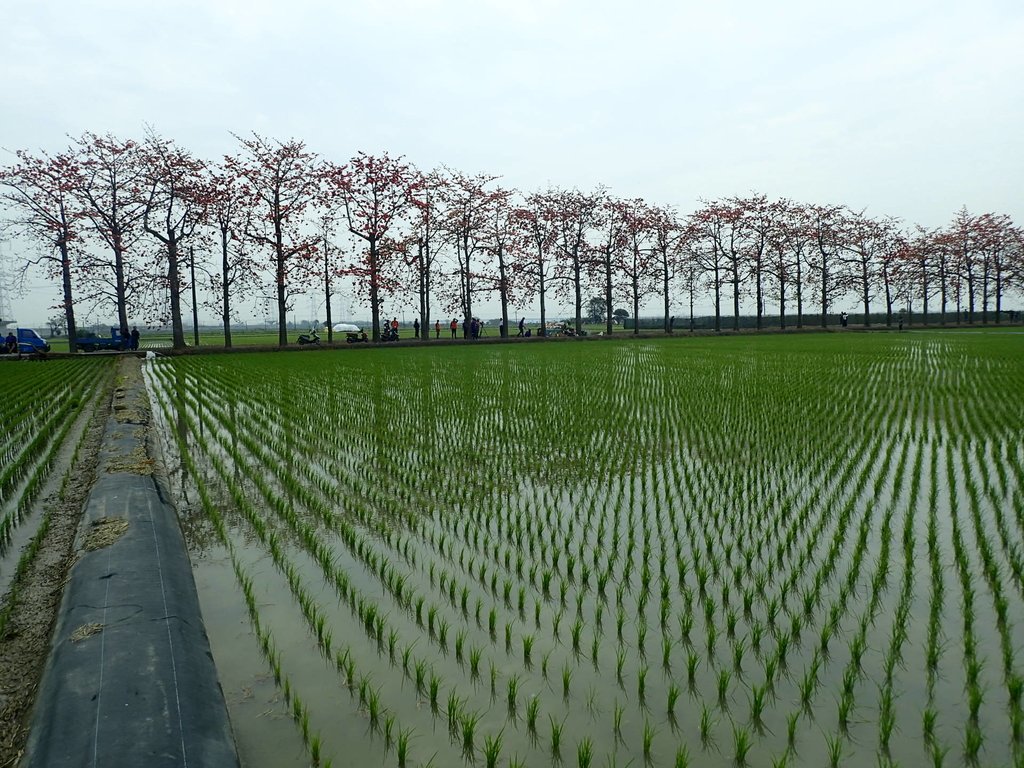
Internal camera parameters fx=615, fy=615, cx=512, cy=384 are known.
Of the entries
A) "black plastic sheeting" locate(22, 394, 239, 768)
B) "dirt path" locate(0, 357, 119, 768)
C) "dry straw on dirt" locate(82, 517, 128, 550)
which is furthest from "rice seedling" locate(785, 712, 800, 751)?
"dry straw on dirt" locate(82, 517, 128, 550)

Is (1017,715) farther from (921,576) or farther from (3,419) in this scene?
(3,419)

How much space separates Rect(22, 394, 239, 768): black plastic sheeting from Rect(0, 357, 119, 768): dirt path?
0.18 metres

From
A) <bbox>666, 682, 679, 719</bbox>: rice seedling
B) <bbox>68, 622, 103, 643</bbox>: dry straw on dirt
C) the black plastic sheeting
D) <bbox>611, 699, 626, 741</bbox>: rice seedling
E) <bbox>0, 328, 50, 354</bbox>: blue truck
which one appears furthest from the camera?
<bbox>0, 328, 50, 354</bbox>: blue truck

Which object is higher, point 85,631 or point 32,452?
point 32,452

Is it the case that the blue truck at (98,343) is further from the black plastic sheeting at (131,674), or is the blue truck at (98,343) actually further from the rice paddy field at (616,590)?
the black plastic sheeting at (131,674)

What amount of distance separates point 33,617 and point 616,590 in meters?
3.20

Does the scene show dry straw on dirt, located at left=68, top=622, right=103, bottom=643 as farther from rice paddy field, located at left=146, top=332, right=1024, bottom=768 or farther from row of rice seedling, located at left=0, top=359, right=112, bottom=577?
row of rice seedling, located at left=0, top=359, right=112, bottom=577

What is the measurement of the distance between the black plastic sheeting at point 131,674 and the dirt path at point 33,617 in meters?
0.18

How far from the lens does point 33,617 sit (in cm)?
327

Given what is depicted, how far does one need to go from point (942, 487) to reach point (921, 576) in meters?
2.37

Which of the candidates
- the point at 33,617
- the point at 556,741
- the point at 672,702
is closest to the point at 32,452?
the point at 33,617

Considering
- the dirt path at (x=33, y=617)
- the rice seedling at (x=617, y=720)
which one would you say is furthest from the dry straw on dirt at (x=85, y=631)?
the rice seedling at (x=617, y=720)

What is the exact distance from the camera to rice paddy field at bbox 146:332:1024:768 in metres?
2.44

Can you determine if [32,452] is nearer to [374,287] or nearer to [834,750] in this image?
[834,750]
